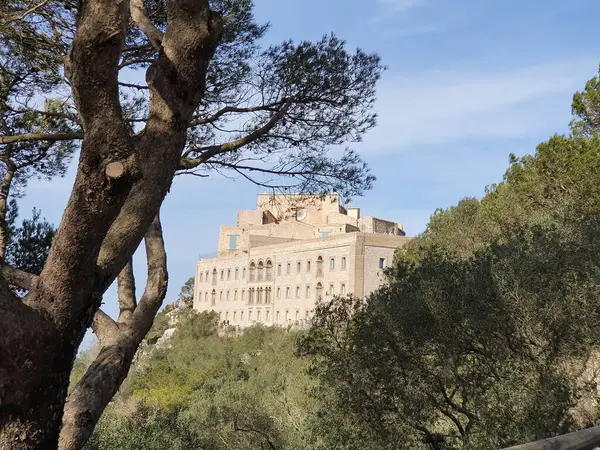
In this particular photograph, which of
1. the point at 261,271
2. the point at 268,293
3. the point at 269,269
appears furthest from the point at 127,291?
the point at 261,271

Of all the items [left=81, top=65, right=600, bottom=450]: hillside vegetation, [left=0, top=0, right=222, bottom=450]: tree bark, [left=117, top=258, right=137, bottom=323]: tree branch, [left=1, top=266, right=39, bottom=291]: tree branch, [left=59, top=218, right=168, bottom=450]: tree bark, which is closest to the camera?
[left=0, top=0, right=222, bottom=450]: tree bark

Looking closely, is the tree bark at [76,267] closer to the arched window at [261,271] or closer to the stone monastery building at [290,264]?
the stone monastery building at [290,264]

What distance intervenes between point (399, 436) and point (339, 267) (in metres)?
30.1

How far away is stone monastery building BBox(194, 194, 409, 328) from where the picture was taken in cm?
3819

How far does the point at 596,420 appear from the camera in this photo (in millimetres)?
8445

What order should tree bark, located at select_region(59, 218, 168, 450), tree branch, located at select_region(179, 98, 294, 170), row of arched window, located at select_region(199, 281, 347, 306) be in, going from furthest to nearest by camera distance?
row of arched window, located at select_region(199, 281, 347, 306)
tree branch, located at select_region(179, 98, 294, 170)
tree bark, located at select_region(59, 218, 168, 450)

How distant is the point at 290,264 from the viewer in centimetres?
4344

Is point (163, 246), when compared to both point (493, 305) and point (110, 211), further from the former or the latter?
point (493, 305)

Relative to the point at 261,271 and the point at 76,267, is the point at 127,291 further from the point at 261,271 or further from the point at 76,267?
the point at 261,271

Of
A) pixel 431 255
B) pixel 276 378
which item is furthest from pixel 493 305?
pixel 276 378

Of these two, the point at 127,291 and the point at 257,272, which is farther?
the point at 257,272

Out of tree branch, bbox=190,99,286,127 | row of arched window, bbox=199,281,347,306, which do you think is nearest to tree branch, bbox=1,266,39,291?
tree branch, bbox=190,99,286,127

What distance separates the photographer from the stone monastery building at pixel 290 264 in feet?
125

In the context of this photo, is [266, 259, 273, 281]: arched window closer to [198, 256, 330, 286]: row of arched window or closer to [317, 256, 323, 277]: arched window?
[198, 256, 330, 286]: row of arched window
